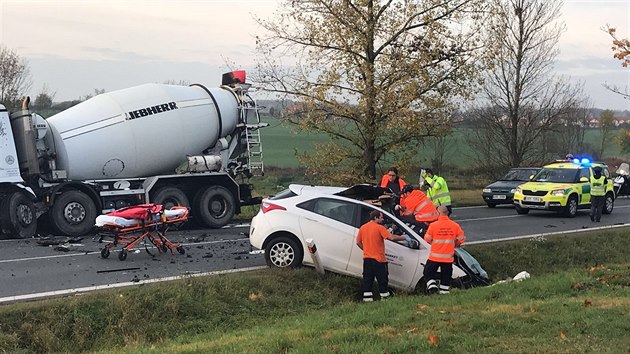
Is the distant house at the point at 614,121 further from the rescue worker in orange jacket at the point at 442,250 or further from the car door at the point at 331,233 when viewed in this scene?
the car door at the point at 331,233

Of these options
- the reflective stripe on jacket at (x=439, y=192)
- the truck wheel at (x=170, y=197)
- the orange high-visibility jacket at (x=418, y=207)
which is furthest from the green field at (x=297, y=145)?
the orange high-visibility jacket at (x=418, y=207)

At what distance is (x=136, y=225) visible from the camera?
12352 millimetres

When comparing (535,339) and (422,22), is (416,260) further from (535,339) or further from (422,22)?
(422,22)

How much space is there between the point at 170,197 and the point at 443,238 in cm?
891

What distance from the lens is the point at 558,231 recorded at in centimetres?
1834

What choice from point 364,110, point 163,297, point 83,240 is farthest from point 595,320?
point 364,110

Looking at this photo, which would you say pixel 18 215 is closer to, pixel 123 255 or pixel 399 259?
pixel 123 255

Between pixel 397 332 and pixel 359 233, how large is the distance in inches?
131

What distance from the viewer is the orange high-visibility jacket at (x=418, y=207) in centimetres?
1313

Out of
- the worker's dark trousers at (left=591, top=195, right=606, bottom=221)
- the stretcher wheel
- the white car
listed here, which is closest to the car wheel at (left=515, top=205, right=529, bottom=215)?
the worker's dark trousers at (left=591, top=195, right=606, bottom=221)

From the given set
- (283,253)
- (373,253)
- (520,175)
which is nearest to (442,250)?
(373,253)

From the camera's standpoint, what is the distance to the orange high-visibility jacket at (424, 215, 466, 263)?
1049cm

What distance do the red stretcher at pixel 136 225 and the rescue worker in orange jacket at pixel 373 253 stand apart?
4.13 metres

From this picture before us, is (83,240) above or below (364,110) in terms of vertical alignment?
below
